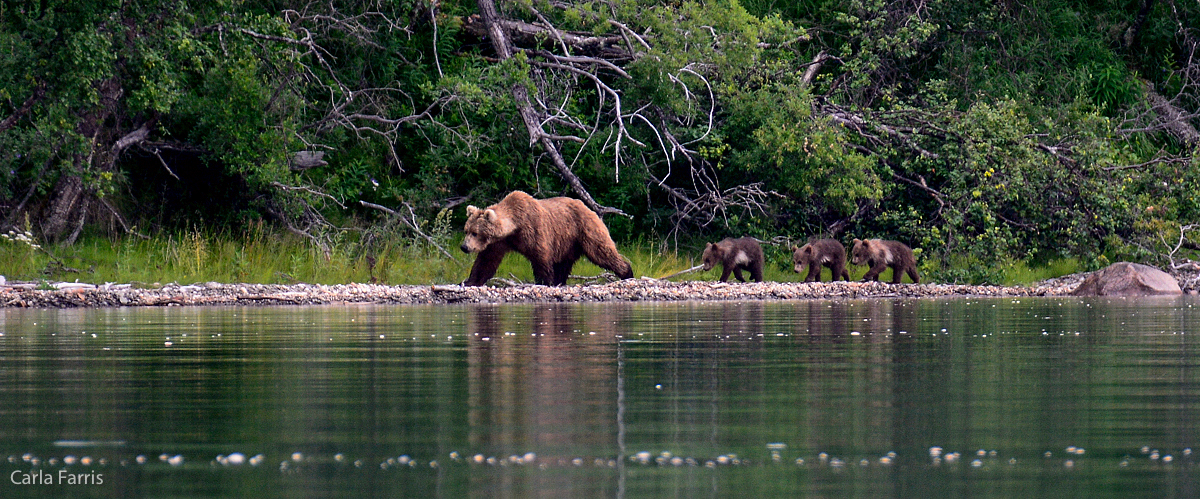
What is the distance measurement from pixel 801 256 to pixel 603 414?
51.8 ft

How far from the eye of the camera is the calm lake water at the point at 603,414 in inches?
153

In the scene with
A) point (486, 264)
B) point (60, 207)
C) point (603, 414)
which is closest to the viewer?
point (603, 414)

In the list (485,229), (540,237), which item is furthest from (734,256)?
(485,229)

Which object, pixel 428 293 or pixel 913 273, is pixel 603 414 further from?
pixel 913 273

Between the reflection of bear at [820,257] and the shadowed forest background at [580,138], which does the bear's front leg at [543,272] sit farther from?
the reflection of bear at [820,257]

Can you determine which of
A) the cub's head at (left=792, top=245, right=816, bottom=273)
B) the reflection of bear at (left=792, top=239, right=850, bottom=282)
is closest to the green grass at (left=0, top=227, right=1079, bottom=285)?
the cub's head at (left=792, top=245, right=816, bottom=273)

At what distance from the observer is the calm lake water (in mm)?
3879

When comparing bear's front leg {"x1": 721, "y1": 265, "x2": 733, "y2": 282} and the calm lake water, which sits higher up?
bear's front leg {"x1": 721, "y1": 265, "x2": 733, "y2": 282}

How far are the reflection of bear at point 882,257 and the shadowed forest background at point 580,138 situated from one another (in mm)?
606

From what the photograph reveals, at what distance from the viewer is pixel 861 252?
20641 mm

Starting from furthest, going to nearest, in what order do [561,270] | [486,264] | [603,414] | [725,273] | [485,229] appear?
[725,273] < [561,270] < [486,264] < [485,229] < [603,414]

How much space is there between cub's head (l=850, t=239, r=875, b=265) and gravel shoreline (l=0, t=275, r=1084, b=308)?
1153mm

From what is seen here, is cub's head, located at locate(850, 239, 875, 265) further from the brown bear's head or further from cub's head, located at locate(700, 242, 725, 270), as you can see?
the brown bear's head

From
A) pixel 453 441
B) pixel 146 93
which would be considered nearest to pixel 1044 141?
pixel 146 93
